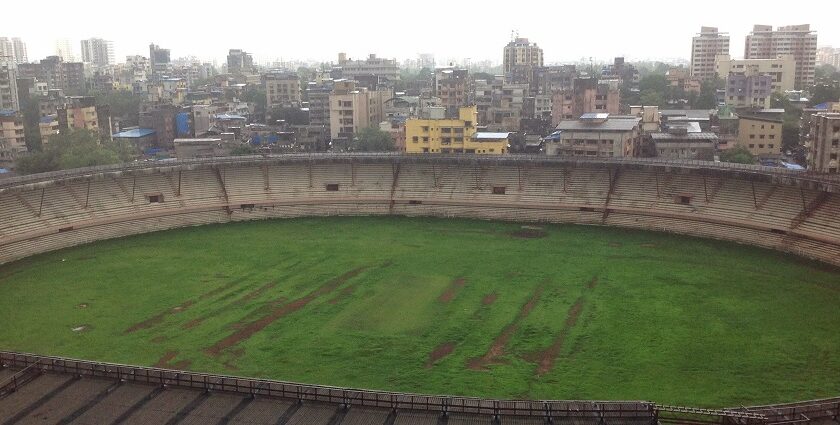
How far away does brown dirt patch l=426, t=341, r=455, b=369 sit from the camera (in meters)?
21.3

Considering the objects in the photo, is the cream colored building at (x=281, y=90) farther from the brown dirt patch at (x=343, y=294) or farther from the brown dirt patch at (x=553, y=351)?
the brown dirt patch at (x=553, y=351)

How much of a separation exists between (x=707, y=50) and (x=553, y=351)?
138067 mm

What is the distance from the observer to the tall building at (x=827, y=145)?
3903cm

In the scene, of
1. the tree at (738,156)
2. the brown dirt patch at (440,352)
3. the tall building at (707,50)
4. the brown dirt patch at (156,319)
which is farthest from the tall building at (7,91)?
the tall building at (707,50)

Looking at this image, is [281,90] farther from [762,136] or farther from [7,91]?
[762,136]

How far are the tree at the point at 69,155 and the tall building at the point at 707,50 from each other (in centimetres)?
11827

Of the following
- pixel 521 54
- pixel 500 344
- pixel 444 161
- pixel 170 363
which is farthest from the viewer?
pixel 521 54

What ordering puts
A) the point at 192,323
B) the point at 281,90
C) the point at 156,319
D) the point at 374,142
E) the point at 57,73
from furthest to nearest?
the point at 57,73 → the point at 281,90 → the point at 374,142 → the point at 156,319 → the point at 192,323

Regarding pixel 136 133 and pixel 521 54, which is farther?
pixel 521 54

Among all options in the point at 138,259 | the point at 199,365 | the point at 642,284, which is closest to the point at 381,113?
the point at 138,259

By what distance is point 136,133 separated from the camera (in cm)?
7912

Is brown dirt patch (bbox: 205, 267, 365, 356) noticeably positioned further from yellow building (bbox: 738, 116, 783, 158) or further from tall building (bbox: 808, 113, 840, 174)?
yellow building (bbox: 738, 116, 783, 158)

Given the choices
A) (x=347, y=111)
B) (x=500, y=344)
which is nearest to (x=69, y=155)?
(x=347, y=111)

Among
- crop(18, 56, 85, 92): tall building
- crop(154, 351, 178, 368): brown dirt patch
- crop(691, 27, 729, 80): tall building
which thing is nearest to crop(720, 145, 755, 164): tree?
crop(154, 351, 178, 368): brown dirt patch
